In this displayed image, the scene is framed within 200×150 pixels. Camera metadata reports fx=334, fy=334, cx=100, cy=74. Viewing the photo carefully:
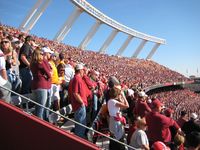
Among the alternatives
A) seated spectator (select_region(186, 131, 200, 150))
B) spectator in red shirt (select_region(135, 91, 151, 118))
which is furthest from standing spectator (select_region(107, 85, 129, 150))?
seated spectator (select_region(186, 131, 200, 150))

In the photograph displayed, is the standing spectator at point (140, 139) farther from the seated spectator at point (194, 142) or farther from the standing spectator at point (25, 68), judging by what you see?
the standing spectator at point (25, 68)

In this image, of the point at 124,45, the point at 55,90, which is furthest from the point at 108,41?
the point at 55,90

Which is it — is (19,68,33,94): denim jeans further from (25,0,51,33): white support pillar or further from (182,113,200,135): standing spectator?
(25,0,51,33): white support pillar

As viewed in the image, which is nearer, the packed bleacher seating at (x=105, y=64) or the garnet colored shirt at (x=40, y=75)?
the garnet colored shirt at (x=40, y=75)

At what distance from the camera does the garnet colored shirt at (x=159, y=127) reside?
6199 millimetres

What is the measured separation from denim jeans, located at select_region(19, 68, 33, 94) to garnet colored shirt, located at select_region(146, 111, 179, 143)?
3062mm

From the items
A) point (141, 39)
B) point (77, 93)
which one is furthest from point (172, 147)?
point (141, 39)

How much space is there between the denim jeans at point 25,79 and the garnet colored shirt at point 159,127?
3062mm

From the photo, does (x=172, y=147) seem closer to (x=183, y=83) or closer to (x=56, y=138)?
(x=56, y=138)

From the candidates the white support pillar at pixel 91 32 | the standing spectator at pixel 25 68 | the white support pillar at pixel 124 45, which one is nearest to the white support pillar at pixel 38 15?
the white support pillar at pixel 91 32

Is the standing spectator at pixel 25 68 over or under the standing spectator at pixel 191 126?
under

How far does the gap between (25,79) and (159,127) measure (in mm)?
3358

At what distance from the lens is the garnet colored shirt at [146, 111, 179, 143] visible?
6.20 m

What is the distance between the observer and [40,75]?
21.7 feet
